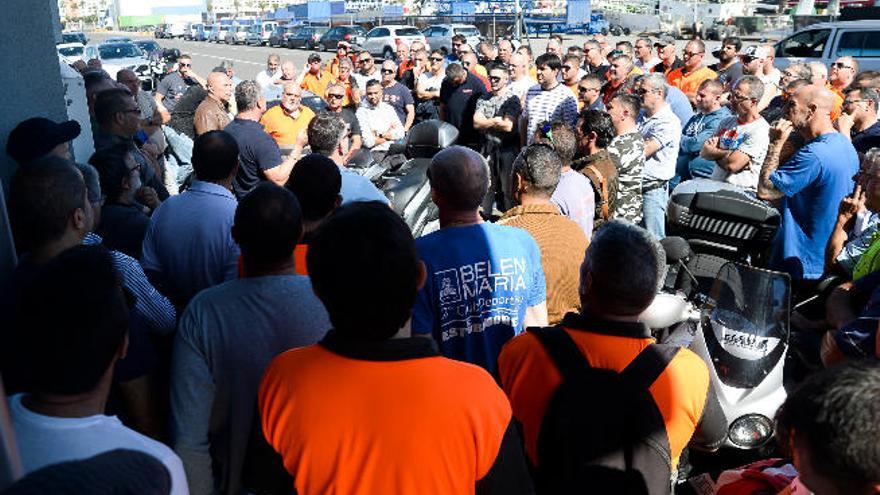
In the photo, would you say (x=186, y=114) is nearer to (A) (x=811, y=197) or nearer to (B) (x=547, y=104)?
(B) (x=547, y=104)

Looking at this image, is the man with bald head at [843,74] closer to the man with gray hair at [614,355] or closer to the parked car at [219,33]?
the man with gray hair at [614,355]

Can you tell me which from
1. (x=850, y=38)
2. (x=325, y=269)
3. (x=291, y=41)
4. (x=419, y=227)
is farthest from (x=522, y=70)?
(x=291, y=41)

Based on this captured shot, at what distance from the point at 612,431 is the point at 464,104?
746 centimetres

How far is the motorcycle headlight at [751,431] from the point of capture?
10.2ft

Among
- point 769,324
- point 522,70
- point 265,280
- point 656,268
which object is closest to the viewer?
point 656,268

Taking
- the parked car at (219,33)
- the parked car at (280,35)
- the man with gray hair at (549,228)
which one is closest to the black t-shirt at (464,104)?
the man with gray hair at (549,228)

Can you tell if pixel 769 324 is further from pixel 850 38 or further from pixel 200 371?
pixel 850 38

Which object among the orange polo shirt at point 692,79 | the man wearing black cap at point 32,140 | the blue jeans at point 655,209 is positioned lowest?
the blue jeans at point 655,209

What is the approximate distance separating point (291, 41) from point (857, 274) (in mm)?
43320

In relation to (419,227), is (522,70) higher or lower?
higher

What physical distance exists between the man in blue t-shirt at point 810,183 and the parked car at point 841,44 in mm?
10079

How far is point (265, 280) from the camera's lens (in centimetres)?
242

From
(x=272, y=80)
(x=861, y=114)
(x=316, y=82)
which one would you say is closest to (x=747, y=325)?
(x=861, y=114)

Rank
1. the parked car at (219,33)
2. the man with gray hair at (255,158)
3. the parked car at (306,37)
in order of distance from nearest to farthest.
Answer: the man with gray hair at (255,158), the parked car at (306,37), the parked car at (219,33)
